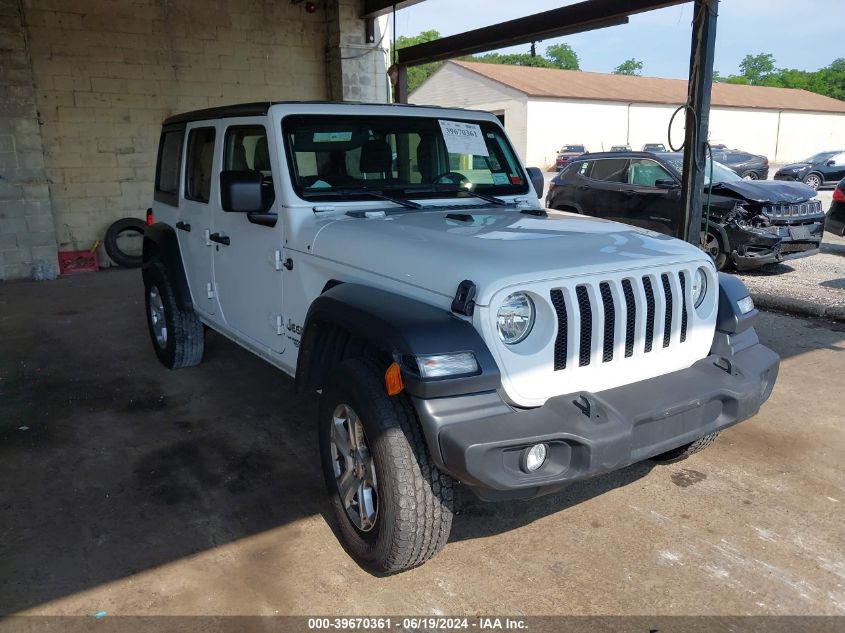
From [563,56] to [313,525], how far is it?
92639 millimetres

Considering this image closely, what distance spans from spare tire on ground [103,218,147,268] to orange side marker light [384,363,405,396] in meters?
8.76

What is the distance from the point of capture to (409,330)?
2.47 meters

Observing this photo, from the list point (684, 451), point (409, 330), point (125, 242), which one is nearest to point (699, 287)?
point (684, 451)

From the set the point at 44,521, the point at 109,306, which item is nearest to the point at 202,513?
the point at 44,521

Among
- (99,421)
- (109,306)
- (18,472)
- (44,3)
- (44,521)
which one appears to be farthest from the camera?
(44,3)

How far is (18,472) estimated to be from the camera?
151 inches

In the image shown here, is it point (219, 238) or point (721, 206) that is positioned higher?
point (219, 238)

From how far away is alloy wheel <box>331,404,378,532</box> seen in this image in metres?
2.81

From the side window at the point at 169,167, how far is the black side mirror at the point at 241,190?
5.81ft

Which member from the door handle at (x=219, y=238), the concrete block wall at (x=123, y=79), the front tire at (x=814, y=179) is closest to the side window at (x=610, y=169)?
the concrete block wall at (x=123, y=79)

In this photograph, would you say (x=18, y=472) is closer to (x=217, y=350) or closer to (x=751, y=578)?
(x=217, y=350)

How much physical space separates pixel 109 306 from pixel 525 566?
6.50 metres

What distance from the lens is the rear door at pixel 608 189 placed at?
32.2 ft

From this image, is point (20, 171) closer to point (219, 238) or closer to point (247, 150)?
point (219, 238)
